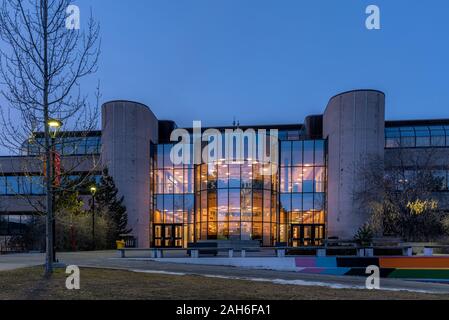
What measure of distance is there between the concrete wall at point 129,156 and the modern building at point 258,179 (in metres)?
0.10

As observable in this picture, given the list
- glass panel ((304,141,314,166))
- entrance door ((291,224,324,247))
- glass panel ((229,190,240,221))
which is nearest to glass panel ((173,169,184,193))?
glass panel ((229,190,240,221))

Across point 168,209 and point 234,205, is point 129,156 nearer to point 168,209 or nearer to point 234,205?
point 168,209

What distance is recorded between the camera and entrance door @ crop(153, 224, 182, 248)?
42344 mm

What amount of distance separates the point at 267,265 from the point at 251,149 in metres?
18.6

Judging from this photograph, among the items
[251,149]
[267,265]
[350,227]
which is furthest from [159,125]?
[267,265]

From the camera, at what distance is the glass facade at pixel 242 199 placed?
1500 inches

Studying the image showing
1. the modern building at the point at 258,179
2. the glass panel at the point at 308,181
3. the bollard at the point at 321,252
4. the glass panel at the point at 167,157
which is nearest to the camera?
the bollard at the point at 321,252

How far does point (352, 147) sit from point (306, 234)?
1045 centimetres

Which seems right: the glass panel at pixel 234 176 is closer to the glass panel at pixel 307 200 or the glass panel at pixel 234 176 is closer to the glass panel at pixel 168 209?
the glass panel at pixel 307 200

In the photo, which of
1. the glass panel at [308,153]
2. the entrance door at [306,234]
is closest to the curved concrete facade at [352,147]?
the entrance door at [306,234]

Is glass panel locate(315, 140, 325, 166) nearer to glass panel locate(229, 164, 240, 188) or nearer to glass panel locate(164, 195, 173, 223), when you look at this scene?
glass panel locate(229, 164, 240, 188)

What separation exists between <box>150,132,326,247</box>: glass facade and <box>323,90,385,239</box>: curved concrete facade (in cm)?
287

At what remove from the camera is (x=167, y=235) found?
42.7m

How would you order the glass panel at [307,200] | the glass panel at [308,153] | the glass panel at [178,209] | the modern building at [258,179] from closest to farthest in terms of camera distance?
the modern building at [258,179] < the glass panel at [307,200] < the glass panel at [308,153] < the glass panel at [178,209]
